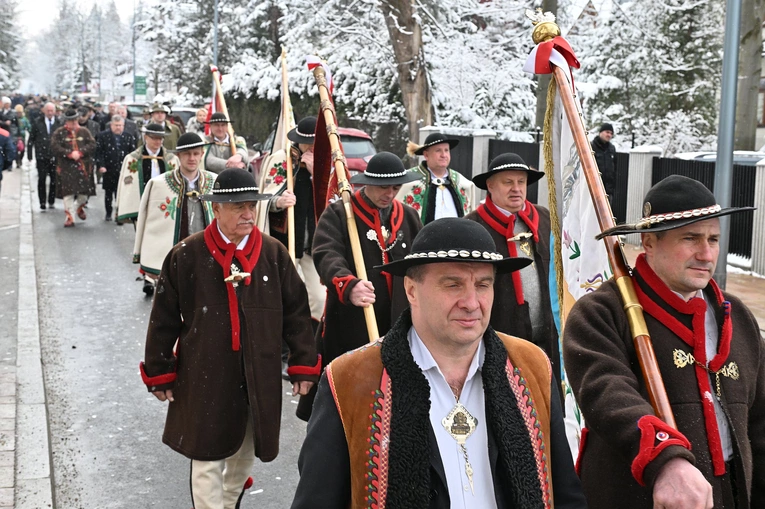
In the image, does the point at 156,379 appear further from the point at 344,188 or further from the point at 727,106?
the point at 727,106

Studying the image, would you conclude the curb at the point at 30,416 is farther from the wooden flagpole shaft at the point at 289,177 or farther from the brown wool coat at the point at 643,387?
the brown wool coat at the point at 643,387

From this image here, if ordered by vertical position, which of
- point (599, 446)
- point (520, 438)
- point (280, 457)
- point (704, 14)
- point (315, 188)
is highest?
point (704, 14)

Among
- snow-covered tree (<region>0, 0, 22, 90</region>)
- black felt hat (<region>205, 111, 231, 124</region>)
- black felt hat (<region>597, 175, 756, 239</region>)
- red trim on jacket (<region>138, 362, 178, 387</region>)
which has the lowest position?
red trim on jacket (<region>138, 362, 178, 387</region>)

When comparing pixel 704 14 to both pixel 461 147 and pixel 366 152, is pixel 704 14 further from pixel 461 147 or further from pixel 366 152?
pixel 366 152

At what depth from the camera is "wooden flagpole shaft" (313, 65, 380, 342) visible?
18.7 feet

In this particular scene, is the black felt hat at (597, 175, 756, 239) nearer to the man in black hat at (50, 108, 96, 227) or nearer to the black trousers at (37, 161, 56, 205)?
the man in black hat at (50, 108, 96, 227)

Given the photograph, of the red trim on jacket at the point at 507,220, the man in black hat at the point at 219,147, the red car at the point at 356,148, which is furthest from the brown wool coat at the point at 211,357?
the red car at the point at 356,148

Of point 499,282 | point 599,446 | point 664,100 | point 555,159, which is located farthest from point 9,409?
point 664,100

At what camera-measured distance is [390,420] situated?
2.77 metres

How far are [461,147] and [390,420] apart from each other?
2069 centimetres

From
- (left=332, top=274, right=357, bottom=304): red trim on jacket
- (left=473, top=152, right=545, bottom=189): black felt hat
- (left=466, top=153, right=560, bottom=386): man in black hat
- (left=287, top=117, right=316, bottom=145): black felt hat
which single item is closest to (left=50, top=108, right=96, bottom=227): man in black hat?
(left=287, top=117, right=316, bottom=145): black felt hat

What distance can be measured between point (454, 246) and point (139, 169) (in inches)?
411

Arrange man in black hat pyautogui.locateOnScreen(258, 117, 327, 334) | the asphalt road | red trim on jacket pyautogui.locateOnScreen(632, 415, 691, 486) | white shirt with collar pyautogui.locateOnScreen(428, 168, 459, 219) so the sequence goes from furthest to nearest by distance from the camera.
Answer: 1. man in black hat pyautogui.locateOnScreen(258, 117, 327, 334)
2. white shirt with collar pyautogui.locateOnScreen(428, 168, 459, 219)
3. the asphalt road
4. red trim on jacket pyautogui.locateOnScreen(632, 415, 691, 486)

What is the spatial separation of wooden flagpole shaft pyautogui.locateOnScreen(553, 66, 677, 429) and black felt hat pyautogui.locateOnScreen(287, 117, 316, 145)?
Answer: 15.5 ft
